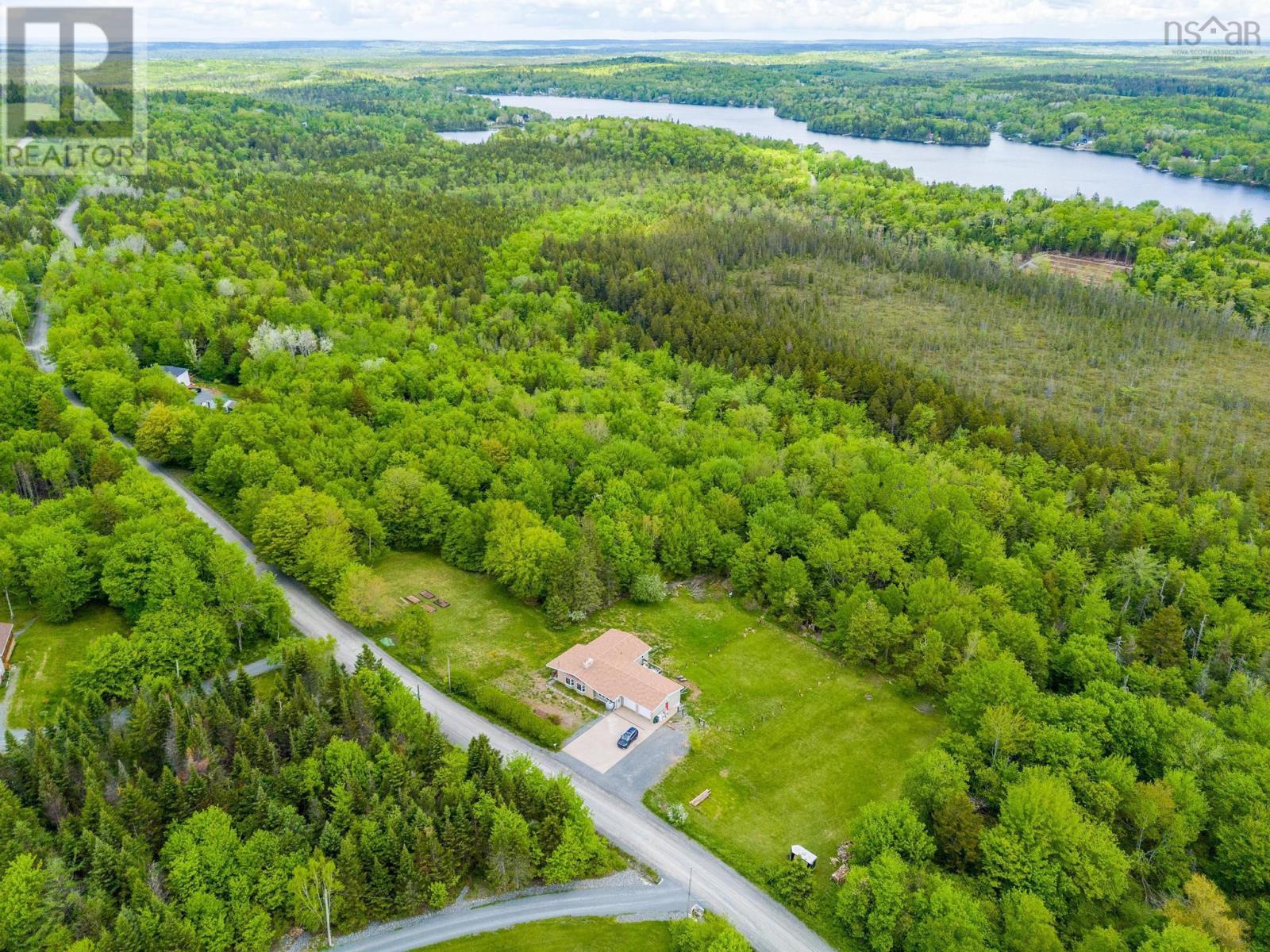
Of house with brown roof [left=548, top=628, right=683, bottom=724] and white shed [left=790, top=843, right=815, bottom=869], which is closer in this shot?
white shed [left=790, top=843, right=815, bottom=869]

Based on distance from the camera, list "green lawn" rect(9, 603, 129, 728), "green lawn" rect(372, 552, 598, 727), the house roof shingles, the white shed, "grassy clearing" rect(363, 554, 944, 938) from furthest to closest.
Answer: "green lawn" rect(372, 552, 598, 727), the house roof shingles, "green lawn" rect(9, 603, 129, 728), "grassy clearing" rect(363, 554, 944, 938), the white shed

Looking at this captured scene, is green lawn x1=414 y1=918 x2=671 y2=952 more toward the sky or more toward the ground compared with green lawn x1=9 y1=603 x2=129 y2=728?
more toward the ground

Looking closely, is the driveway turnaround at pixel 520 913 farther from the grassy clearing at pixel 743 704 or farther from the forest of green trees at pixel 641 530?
the grassy clearing at pixel 743 704

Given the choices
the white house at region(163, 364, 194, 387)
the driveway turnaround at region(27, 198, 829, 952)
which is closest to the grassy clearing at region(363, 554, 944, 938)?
the driveway turnaround at region(27, 198, 829, 952)

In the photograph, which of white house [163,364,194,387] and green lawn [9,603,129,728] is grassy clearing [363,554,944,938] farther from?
white house [163,364,194,387]

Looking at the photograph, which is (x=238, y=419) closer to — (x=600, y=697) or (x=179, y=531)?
(x=179, y=531)

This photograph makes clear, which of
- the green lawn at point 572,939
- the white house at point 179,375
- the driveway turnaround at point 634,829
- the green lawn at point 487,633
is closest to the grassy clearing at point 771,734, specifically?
the driveway turnaround at point 634,829
